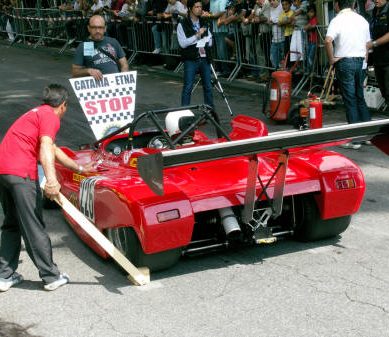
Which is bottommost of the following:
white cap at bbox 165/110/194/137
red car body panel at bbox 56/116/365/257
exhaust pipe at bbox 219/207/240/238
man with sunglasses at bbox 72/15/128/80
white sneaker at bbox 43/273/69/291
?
white sneaker at bbox 43/273/69/291

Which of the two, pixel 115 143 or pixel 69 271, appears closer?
pixel 69 271

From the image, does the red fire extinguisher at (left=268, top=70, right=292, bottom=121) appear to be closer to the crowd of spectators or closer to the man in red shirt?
the crowd of spectators

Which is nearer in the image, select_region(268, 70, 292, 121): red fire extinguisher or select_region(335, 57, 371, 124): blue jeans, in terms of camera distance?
select_region(335, 57, 371, 124): blue jeans

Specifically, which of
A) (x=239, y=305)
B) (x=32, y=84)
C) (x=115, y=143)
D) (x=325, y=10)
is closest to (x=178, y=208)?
(x=239, y=305)

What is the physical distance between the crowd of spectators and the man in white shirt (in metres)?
2.82

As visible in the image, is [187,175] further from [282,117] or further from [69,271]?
[282,117]

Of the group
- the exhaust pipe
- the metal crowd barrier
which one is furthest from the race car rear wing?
the metal crowd barrier

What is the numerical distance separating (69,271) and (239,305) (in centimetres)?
156

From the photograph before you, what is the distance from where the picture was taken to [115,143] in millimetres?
6980

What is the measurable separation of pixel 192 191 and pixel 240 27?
33.3 feet

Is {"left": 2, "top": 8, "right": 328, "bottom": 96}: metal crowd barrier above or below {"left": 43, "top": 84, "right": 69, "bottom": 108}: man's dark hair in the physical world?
below

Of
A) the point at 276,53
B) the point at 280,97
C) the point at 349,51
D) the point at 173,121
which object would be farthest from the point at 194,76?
the point at 173,121

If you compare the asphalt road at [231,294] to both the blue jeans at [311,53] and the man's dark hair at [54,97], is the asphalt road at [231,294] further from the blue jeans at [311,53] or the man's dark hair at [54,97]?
the blue jeans at [311,53]

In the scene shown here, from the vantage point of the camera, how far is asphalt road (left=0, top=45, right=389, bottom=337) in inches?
183
